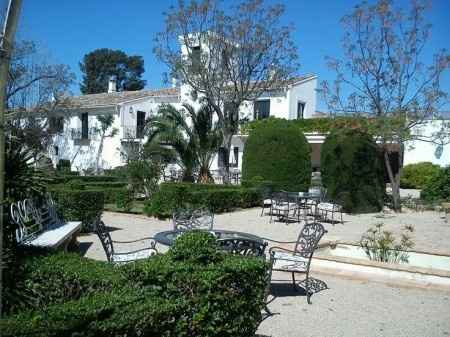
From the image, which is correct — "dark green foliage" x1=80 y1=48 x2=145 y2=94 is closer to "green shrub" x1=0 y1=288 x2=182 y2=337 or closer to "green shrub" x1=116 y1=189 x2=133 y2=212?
"green shrub" x1=116 y1=189 x2=133 y2=212

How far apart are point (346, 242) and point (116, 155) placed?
28203 mm

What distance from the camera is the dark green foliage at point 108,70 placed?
A: 7094 centimetres

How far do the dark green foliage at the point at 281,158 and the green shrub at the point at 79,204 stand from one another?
399 inches

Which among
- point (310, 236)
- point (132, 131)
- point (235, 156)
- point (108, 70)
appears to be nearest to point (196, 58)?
point (235, 156)

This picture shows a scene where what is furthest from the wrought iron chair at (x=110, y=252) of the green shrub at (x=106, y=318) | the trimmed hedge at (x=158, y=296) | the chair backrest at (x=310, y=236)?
the green shrub at (x=106, y=318)

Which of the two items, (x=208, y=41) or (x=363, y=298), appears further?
(x=208, y=41)

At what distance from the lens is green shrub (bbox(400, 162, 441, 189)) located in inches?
1156

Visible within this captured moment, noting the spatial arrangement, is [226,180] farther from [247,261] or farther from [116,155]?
[247,261]

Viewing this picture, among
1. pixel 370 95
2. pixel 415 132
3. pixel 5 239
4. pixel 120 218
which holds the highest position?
pixel 370 95

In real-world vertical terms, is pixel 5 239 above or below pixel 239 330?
above

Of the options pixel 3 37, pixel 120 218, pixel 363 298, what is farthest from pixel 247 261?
pixel 120 218

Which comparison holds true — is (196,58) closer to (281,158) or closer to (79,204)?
(281,158)

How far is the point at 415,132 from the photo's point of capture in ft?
65.2

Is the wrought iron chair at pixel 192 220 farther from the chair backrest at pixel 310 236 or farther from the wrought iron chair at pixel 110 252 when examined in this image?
the chair backrest at pixel 310 236
